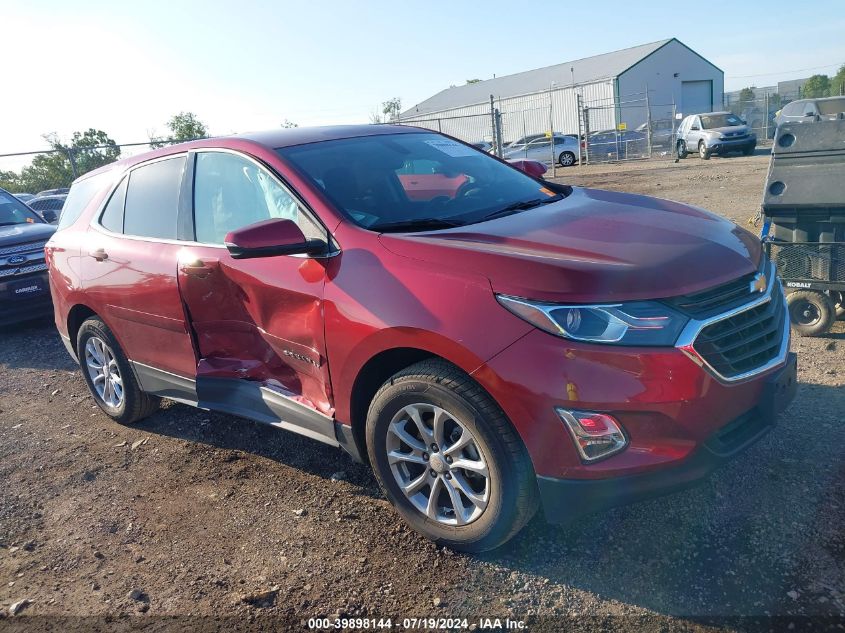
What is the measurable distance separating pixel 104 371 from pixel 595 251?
12.3ft

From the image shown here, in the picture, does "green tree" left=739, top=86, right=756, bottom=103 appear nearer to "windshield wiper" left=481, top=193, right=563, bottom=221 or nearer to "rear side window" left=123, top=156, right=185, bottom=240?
"windshield wiper" left=481, top=193, right=563, bottom=221

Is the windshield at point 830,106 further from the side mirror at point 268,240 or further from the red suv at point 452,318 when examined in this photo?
A: the side mirror at point 268,240

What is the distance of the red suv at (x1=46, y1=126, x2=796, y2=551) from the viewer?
253 centimetres

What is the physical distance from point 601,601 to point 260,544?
1.58m

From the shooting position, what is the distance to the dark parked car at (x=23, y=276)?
7.75 m

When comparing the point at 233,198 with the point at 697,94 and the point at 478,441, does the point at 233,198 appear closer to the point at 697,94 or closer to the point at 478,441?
the point at 478,441

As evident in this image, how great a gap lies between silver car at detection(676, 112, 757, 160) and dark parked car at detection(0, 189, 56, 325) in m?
21.5

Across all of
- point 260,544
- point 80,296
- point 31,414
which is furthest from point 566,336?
point 31,414

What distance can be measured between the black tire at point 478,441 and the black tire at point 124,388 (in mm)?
2406

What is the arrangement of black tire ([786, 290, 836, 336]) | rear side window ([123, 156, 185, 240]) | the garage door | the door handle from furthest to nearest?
the garage door → black tire ([786, 290, 836, 336]) → rear side window ([123, 156, 185, 240]) → the door handle

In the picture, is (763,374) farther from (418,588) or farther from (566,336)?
(418,588)

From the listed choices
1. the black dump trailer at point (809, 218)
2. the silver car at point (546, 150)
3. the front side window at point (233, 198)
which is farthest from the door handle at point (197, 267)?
the silver car at point (546, 150)

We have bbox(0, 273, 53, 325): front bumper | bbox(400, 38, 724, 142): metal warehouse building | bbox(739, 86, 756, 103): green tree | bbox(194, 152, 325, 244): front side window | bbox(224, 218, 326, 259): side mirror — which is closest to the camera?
bbox(224, 218, 326, 259): side mirror

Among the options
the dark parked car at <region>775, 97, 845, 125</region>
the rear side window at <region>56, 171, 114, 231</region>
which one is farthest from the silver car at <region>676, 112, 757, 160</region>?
the rear side window at <region>56, 171, 114, 231</region>
